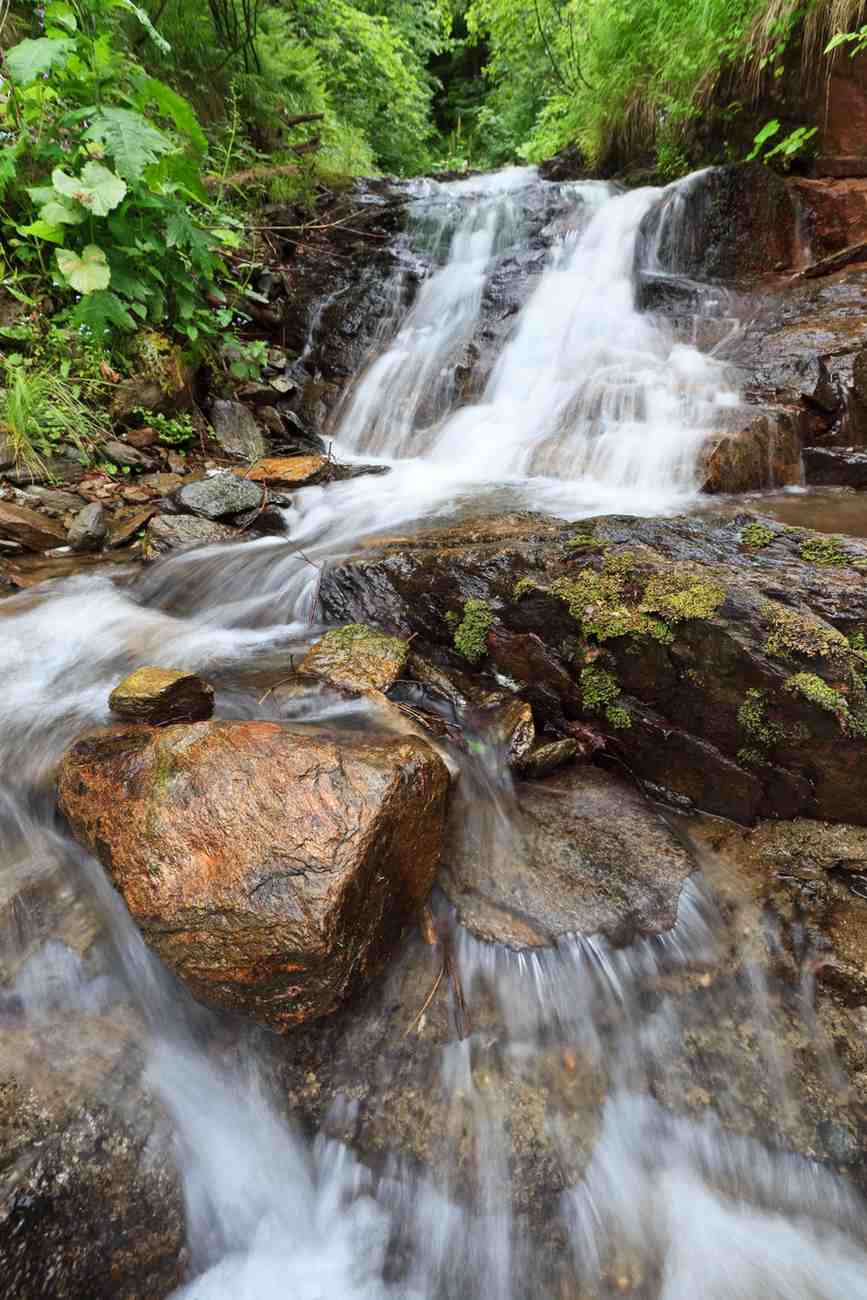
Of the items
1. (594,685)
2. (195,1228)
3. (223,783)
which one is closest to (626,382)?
(594,685)

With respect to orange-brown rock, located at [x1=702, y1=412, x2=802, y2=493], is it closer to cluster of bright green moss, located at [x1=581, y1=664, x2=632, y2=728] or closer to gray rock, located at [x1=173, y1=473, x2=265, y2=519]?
cluster of bright green moss, located at [x1=581, y1=664, x2=632, y2=728]

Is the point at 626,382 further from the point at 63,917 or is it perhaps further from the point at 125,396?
the point at 63,917

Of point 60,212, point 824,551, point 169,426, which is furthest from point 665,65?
point 824,551

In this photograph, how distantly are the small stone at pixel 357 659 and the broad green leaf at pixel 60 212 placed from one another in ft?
12.7

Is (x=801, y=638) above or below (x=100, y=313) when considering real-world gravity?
below

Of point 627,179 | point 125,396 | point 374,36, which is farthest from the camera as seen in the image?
point 374,36

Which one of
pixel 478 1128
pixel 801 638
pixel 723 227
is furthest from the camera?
pixel 723 227

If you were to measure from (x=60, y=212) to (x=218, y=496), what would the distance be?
2208 millimetres

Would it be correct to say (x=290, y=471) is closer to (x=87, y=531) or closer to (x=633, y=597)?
(x=87, y=531)

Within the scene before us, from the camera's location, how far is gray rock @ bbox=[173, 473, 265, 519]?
4.68m

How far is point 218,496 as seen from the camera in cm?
475

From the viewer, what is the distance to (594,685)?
8.46ft

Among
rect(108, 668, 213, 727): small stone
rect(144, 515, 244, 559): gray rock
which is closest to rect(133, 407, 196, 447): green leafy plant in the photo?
rect(144, 515, 244, 559): gray rock

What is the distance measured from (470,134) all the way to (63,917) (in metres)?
22.1
